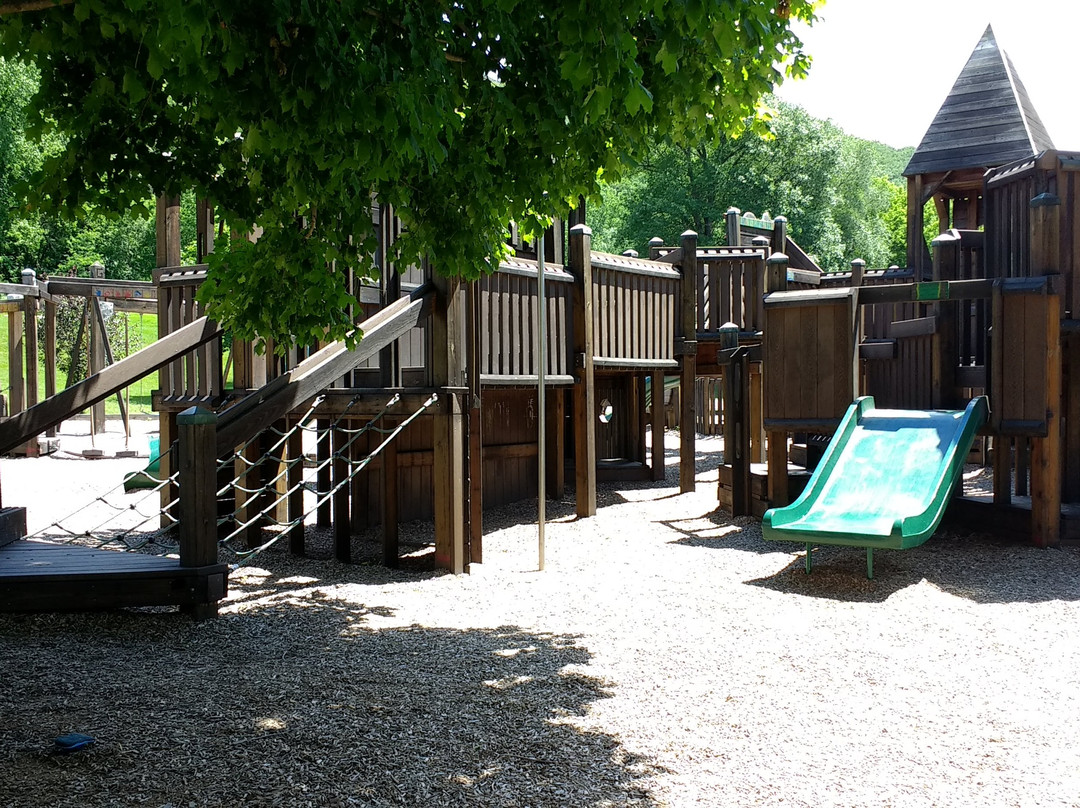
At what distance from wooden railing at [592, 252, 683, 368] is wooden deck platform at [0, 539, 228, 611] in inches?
270

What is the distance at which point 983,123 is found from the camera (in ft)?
53.4

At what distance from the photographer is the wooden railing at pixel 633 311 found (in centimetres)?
1216

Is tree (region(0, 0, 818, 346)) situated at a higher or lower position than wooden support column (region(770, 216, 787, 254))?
lower

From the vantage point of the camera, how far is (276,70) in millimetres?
4250

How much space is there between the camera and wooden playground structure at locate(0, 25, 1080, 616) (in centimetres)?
660

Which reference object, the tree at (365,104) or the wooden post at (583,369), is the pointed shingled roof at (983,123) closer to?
the wooden post at (583,369)

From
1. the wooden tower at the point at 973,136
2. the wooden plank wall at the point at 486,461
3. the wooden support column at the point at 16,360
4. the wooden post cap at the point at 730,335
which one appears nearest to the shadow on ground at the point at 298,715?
the wooden plank wall at the point at 486,461

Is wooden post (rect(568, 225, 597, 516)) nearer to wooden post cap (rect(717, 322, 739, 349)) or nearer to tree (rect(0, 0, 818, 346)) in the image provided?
wooden post cap (rect(717, 322, 739, 349))

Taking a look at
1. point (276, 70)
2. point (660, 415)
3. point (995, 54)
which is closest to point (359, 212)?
point (276, 70)

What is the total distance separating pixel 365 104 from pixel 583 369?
7.90 metres

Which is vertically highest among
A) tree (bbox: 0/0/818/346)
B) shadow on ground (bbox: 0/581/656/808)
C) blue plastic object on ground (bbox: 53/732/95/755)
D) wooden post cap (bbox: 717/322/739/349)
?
tree (bbox: 0/0/818/346)

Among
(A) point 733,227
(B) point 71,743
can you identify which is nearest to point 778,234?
(A) point 733,227

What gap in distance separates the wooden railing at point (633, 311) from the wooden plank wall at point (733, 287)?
4.22 ft

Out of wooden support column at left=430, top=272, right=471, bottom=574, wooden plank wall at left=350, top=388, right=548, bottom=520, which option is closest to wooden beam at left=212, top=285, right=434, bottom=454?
wooden support column at left=430, top=272, right=471, bottom=574
